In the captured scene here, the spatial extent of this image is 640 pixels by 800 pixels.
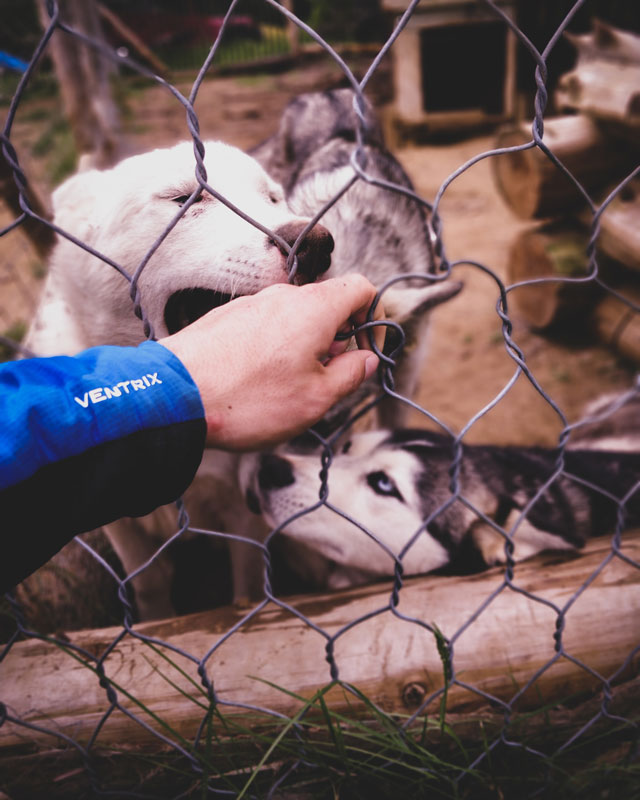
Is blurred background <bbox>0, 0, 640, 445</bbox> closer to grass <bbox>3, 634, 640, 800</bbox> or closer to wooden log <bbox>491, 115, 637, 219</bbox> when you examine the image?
wooden log <bbox>491, 115, 637, 219</bbox>

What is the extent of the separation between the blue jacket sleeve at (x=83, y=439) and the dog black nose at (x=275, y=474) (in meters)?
1.03

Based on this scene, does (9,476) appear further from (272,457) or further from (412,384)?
(412,384)

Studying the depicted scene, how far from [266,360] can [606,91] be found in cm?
358

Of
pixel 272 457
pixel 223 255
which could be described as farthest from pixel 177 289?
pixel 272 457

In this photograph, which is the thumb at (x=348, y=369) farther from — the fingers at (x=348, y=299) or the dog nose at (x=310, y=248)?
the dog nose at (x=310, y=248)

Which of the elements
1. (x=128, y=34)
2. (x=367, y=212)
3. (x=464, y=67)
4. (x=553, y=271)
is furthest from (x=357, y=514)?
(x=128, y=34)

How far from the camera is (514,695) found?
1.52 metres

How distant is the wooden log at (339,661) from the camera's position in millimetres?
1433

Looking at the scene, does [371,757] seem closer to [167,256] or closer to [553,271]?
[167,256]

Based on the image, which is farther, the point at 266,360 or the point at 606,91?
the point at 606,91

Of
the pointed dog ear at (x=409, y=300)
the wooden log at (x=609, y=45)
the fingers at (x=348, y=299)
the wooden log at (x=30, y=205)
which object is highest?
the wooden log at (x=609, y=45)

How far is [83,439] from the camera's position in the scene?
0.85m

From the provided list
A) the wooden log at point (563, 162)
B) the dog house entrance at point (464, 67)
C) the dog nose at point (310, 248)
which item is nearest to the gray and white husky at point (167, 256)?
the dog nose at point (310, 248)

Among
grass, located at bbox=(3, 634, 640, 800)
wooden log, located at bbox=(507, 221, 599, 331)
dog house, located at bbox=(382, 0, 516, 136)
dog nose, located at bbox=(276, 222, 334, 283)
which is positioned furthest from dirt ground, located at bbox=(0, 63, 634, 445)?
grass, located at bbox=(3, 634, 640, 800)
